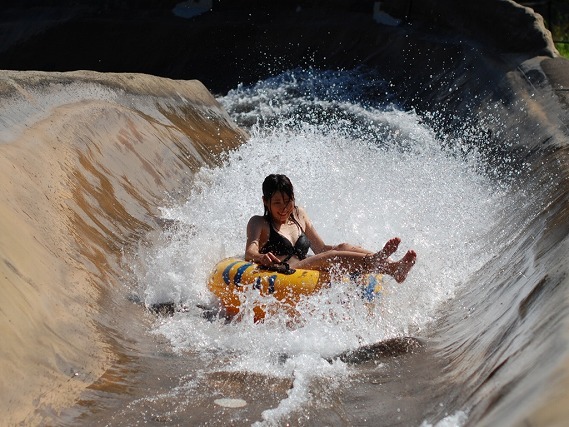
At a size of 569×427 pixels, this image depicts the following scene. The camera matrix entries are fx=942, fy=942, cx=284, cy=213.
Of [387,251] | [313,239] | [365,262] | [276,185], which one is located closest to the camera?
[387,251]

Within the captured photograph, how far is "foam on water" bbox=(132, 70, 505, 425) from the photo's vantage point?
16.9ft

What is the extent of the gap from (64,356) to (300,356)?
120cm

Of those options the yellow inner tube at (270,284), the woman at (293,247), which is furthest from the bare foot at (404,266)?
the yellow inner tube at (270,284)

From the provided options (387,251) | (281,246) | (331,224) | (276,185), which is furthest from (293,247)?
(331,224)

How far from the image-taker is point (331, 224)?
7824mm

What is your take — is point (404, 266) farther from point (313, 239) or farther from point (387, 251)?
point (313, 239)

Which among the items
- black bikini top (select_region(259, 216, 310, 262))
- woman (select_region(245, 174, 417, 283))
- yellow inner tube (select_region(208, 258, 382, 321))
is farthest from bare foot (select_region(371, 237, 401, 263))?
black bikini top (select_region(259, 216, 310, 262))

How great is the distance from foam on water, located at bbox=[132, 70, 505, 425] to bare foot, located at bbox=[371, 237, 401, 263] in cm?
13

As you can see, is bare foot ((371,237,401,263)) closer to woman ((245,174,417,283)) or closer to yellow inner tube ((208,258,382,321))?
woman ((245,174,417,283))

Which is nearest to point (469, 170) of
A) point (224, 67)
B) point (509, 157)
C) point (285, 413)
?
point (509, 157)

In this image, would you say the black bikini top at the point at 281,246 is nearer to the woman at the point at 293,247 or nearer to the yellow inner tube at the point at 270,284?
the woman at the point at 293,247

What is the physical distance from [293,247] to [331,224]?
167 centimetres

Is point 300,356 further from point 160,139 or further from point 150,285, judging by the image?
point 160,139

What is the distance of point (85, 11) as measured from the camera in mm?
18609
